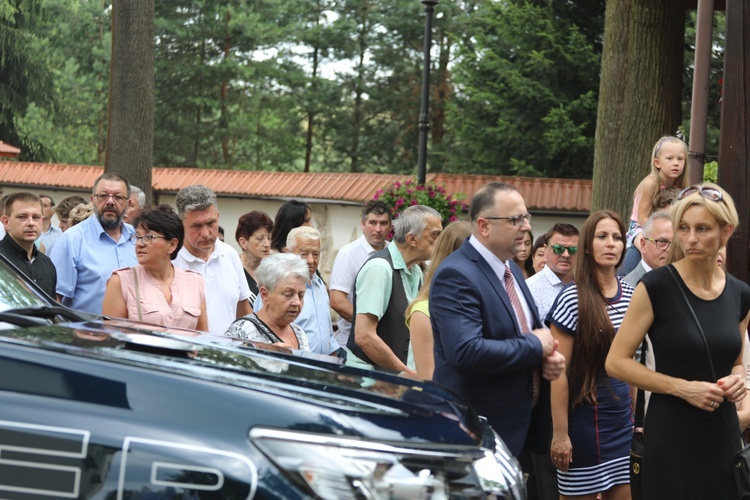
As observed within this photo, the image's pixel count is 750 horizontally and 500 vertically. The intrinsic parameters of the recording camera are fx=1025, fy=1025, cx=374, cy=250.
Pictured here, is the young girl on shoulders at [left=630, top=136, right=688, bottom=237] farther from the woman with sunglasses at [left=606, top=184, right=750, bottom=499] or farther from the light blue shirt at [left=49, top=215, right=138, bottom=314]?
the light blue shirt at [left=49, top=215, right=138, bottom=314]

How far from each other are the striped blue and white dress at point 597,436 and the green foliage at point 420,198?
8969mm

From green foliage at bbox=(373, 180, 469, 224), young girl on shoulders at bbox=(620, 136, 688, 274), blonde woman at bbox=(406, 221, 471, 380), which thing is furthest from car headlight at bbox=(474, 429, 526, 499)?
green foliage at bbox=(373, 180, 469, 224)

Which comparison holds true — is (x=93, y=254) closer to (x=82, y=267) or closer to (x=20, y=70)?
(x=82, y=267)

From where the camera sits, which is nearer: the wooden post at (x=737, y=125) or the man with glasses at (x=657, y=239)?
the wooden post at (x=737, y=125)

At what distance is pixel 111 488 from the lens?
2486 mm

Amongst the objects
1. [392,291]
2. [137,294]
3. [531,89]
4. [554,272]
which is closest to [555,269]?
[554,272]

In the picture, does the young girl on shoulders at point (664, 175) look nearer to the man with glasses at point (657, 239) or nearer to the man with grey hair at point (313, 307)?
the man with glasses at point (657, 239)

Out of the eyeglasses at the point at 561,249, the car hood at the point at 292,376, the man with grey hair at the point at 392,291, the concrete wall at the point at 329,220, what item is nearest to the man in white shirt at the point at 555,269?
the eyeglasses at the point at 561,249

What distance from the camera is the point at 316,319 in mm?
6559

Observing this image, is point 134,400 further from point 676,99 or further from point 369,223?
point 676,99

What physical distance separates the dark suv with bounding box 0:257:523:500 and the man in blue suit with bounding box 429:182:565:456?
4.37 ft

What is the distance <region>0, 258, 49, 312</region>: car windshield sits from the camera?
11.3ft

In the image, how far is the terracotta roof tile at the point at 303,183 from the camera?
25672mm

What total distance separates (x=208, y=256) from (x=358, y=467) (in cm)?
440
